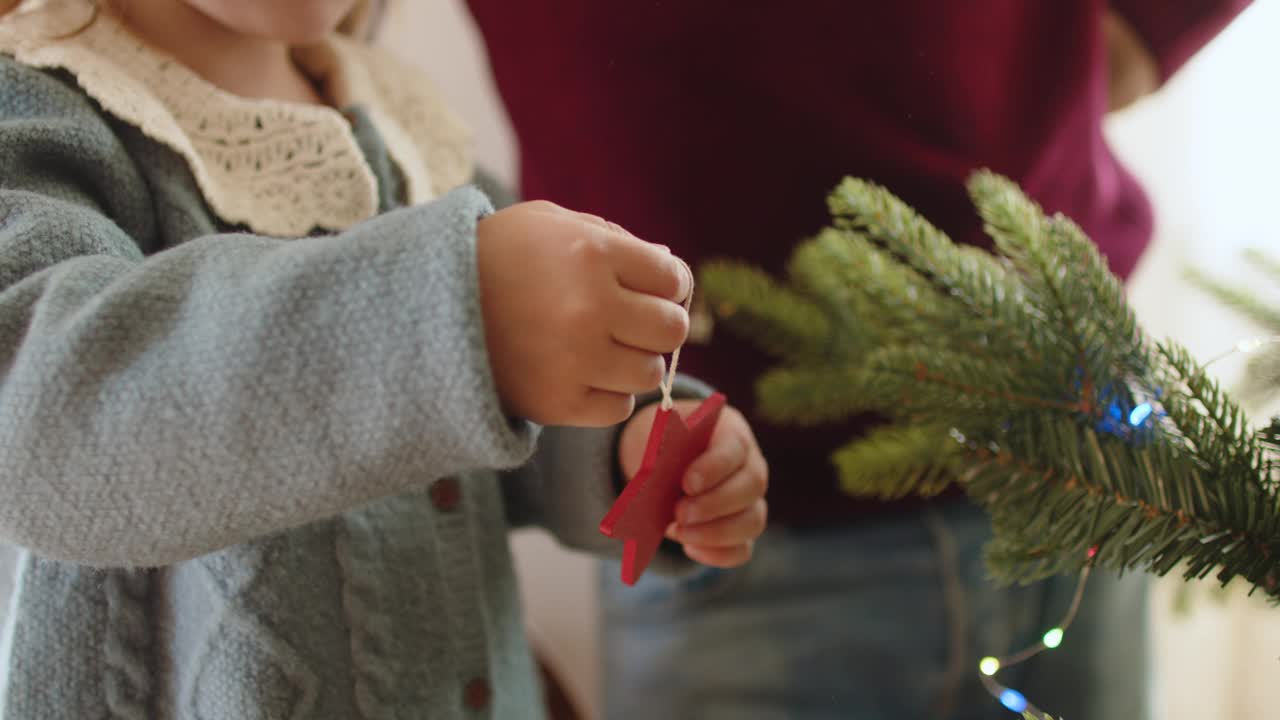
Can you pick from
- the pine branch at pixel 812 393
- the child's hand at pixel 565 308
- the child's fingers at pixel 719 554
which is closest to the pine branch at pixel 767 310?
the pine branch at pixel 812 393

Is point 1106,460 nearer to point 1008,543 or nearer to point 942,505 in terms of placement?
point 1008,543

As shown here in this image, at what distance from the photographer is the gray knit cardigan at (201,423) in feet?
0.98

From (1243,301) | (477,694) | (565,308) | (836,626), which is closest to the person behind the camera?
(565,308)

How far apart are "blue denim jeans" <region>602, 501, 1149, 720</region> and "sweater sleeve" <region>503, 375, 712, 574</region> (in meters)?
0.14

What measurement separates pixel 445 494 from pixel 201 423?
8.6 inches

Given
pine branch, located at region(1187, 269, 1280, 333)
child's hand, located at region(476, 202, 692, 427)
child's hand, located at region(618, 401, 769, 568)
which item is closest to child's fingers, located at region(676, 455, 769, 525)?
child's hand, located at region(618, 401, 769, 568)

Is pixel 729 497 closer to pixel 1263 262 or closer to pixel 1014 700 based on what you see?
pixel 1014 700

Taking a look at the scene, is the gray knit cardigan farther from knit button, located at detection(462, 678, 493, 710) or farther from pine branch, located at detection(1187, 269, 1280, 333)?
pine branch, located at detection(1187, 269, 1280, 333)

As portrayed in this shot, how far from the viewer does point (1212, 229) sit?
1.39 ft

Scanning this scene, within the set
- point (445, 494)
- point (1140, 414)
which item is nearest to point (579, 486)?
point (445, 494)

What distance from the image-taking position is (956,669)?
676 mm

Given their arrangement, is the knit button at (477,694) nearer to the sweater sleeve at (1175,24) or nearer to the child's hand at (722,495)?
the child's hand at (722,495)

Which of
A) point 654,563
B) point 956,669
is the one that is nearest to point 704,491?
point 654,563

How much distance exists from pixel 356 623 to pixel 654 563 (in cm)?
18
